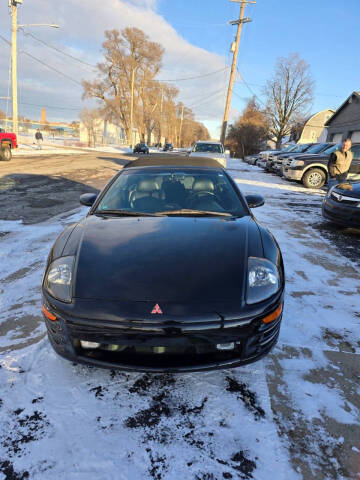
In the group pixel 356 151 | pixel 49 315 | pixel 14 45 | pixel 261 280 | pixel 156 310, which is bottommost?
pixel 49 315

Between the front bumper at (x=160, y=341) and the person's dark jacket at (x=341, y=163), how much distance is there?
273 inches

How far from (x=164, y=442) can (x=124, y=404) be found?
1.10ft

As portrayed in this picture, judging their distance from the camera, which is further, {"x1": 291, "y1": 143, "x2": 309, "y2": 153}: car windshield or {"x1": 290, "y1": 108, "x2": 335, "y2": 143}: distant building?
{"x1": 290, "y1": 108, "x2": 335, "y2": 143}: distant building

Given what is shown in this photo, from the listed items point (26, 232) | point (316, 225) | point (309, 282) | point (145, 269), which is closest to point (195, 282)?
point (145, 269)

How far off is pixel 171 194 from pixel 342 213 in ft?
12.1

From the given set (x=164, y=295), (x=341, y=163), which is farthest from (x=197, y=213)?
(x=341, y=163)

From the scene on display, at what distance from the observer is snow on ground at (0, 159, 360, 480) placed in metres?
1.44

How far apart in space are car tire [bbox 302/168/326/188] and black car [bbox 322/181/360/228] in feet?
20.1

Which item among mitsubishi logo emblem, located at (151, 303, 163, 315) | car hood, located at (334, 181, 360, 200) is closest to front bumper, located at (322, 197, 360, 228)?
car hood, located at (334, 181, 360, 200)

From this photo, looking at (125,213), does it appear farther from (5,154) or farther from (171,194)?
(5,154)

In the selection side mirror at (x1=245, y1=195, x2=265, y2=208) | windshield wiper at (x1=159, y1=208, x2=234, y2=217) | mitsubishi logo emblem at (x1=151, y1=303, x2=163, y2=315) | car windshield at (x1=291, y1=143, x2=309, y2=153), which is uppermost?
car windshield at (x1=291, y1=143, x2=309, y2=153)

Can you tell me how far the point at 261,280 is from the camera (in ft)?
6.28

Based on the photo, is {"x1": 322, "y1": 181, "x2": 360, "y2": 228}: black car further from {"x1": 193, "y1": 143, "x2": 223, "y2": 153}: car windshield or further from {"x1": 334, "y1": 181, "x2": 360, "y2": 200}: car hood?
{"x1": 193, "y1": 143, "x2": 223, "y2": 153}: car windshield

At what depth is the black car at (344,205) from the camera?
5055 mm
